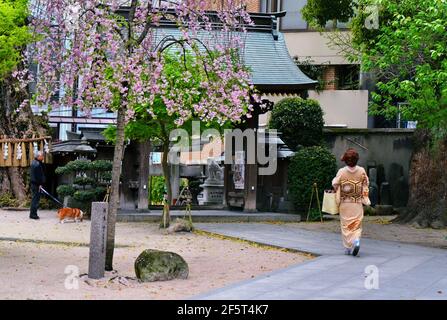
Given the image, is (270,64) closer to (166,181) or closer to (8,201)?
(166,181)

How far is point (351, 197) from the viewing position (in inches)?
474

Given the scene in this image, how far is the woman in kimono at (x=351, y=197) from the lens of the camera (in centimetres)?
1195

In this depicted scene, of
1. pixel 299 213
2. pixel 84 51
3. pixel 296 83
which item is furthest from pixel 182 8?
pixel 299 213

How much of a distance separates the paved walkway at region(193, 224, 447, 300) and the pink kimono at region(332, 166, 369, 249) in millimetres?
447

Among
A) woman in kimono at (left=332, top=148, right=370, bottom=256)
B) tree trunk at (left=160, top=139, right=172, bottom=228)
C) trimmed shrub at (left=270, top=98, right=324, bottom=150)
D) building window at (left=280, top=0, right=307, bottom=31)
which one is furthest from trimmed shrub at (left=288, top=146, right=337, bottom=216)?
building window at (left=280, top=0, right=307, bottom=31)

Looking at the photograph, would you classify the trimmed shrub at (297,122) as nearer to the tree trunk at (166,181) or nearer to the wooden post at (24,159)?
the tree trunk at (166,181)

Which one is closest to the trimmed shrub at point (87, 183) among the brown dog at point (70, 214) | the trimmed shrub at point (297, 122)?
the brown dog at point (70, 214)

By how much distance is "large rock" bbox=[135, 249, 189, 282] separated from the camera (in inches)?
383

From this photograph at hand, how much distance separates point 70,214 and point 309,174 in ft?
23.6

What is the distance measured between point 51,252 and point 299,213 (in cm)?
1020

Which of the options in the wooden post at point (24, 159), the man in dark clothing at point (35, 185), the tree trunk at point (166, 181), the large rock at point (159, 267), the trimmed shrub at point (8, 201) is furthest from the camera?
the wooden post at point (24, 159)

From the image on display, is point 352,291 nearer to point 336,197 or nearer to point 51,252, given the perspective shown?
point 336,197

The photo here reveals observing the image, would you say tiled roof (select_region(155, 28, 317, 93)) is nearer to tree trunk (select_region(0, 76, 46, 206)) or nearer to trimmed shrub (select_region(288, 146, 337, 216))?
trimmed shrub (select_region(288, 146, 337, 216))

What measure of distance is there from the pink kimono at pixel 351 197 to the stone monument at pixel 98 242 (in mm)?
4331
